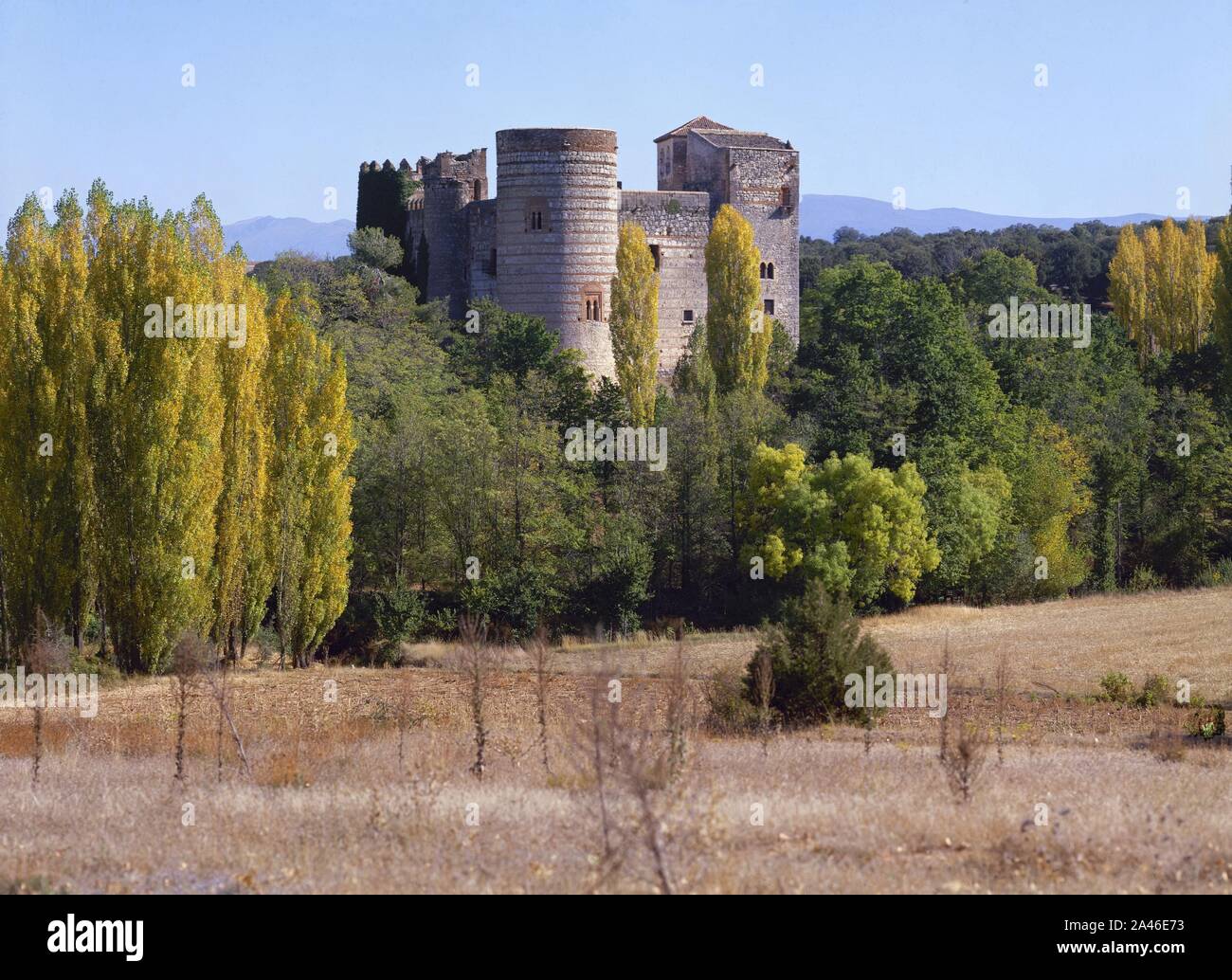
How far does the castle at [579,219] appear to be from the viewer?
5094 centimetres

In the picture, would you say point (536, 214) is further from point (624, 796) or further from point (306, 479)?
point (624, 796)

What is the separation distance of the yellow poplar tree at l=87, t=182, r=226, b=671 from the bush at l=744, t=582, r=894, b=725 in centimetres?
1095

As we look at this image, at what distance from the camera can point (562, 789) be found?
14.1 meters

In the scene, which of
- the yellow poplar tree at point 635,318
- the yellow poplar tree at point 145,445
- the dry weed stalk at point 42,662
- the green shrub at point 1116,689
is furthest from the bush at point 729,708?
the yellow poplar tree at point 635,318

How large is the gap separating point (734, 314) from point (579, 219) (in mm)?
5909

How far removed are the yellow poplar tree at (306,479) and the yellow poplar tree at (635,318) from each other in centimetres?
1816

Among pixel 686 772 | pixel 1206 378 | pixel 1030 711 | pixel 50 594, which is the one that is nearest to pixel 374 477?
pixel 50 594

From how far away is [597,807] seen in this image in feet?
40.3

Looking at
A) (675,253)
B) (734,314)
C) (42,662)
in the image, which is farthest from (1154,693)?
(675,253)

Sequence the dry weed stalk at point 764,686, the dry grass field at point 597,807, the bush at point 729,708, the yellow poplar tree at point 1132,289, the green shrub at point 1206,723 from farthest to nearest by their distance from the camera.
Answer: the yellow poplar tree at point 1132,289, the green shrub at point 1206,723, the bush at point 729,708, the dry weed stalk at point 764,686, the dry grass field at point 597,807

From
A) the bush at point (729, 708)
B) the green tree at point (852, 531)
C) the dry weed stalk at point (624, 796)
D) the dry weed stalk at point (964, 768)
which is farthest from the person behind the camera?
the green tree at point (852, 531)

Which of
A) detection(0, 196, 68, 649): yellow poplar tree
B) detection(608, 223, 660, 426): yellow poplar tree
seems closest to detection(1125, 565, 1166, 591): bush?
detection(608, 223, 660, 426): yellow poplar tree

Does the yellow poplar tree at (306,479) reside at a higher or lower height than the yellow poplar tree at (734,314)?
lower

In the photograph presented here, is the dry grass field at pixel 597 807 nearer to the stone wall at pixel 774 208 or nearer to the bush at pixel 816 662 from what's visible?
the bush at pixel 816 662
